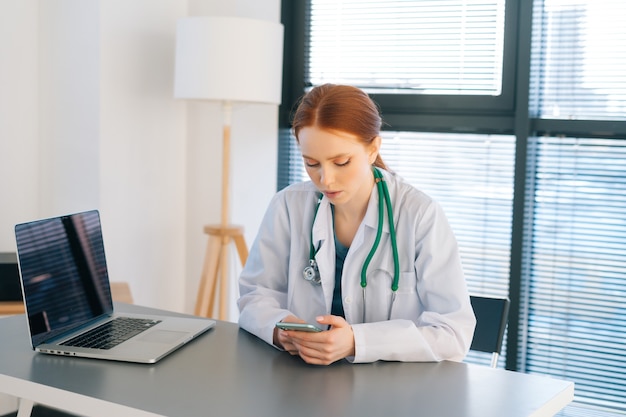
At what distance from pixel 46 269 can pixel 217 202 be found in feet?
6.43

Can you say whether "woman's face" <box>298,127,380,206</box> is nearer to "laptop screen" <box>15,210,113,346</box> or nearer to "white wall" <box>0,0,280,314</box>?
"laptop screen" <box>15,210,113,346</box>

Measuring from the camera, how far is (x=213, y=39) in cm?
310

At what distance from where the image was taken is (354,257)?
2.00 meters

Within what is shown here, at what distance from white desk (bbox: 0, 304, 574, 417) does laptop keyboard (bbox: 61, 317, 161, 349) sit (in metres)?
0.07

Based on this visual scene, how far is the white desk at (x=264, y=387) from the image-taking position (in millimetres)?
1459

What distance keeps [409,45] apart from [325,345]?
1.97 meters

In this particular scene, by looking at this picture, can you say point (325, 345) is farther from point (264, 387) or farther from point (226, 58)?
point (226, 58)

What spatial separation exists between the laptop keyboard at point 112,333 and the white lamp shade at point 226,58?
134cm

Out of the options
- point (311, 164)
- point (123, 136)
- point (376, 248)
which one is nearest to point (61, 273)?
point (311, 164)

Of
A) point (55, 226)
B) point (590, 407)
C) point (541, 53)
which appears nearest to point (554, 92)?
point (541, 53)

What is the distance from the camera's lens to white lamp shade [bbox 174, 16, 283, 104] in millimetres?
3104

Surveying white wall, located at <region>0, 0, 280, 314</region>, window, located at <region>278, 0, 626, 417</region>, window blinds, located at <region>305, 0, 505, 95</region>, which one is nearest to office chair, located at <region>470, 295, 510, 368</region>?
window, located at <region>278, 0, 626, 417</region>

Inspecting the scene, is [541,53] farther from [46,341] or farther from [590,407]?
[46,341]

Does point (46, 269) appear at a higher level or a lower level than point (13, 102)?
lower
